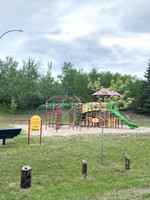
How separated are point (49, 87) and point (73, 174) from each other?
42.4 metres

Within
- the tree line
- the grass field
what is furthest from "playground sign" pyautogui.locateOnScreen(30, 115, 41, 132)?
the tree line

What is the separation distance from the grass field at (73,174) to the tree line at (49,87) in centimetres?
3484

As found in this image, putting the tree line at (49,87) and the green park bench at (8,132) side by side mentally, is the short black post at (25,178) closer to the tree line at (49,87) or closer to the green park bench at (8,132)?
the green park bench at (8,132)

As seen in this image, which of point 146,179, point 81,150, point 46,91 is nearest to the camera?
point 146,179

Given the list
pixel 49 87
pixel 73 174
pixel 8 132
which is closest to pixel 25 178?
pixel 73 174

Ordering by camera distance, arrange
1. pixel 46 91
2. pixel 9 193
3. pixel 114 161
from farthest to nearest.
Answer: pixel 46 91, pixel 114 161, pixel 9 193

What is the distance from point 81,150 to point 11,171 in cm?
366

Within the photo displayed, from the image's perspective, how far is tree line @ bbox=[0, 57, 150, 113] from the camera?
145ft

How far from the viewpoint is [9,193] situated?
4848 mm

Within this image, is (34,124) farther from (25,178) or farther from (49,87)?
(49,87)

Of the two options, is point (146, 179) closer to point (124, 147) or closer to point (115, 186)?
point (115, 186)

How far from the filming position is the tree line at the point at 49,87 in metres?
44.3

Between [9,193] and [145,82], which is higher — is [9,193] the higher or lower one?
the lower one

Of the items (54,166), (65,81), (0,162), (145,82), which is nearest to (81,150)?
(54,166)
